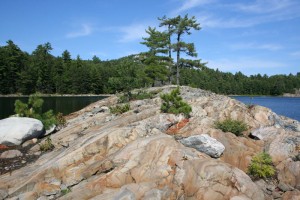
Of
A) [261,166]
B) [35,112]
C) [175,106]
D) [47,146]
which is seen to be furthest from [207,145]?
[35,112]

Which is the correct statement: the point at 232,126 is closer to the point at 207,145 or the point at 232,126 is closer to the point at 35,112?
the point at 207,145

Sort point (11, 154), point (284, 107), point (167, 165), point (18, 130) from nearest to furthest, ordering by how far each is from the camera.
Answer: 1. point (167, 165)
2. point (11, 154)
3. point (18, 130)
4. point (284, 107)

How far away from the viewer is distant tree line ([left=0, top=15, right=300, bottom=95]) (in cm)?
4378

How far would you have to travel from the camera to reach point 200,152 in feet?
47.9

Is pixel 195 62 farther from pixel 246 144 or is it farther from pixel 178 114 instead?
pixel 246 144

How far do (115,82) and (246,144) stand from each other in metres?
18.6

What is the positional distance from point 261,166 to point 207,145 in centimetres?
269

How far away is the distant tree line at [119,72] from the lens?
4378cm

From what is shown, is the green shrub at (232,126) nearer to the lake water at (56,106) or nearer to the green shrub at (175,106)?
the green shrub at (175,106)

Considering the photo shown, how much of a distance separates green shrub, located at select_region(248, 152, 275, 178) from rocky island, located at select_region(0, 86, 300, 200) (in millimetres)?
272

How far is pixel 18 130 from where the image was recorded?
21.8m

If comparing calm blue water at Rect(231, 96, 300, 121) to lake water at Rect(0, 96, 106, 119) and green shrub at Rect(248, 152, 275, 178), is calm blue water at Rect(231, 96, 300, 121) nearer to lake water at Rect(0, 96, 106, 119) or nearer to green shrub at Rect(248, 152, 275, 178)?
green shrub at Rect(248, 152, 275, 178)

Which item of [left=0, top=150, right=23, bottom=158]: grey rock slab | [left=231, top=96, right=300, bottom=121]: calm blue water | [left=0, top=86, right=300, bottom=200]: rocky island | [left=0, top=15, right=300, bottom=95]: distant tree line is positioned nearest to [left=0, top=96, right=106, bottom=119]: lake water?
[left=0, top=15, right=300, bottom=95]: distant tree line

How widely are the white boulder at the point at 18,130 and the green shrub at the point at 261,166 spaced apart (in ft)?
52.6
